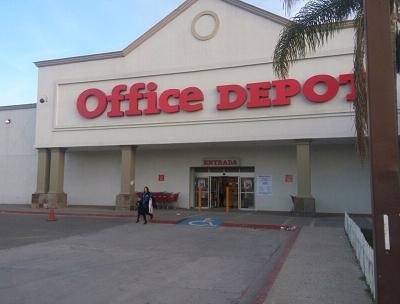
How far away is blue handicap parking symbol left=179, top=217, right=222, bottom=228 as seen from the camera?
19.2 metres

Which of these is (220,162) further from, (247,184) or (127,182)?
(127,182)

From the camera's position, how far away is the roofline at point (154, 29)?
24.1 m

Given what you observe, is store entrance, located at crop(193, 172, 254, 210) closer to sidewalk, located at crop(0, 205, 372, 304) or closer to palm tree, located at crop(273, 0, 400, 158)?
sidewalk, located at crop(0, 205, 372, 304)

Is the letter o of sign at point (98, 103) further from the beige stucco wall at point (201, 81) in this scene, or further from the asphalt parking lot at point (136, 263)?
the asphalt parking lot at point (136, 263)

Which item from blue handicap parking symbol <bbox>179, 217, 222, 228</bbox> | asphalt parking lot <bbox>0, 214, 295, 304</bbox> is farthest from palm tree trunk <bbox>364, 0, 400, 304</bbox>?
blue handicap parking symbol <bbox>179, 217, 222, 228</bbox>

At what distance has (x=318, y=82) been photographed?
2262 centimetres

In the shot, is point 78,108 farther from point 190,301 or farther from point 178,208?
point 190,301

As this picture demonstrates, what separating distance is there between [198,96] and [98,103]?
6.57 m

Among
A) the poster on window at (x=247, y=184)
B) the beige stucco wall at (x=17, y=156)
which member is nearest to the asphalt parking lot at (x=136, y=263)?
the poster on window at (x=247, y=184)

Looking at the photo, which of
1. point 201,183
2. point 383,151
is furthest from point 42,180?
point 383,151

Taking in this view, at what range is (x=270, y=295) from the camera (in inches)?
298

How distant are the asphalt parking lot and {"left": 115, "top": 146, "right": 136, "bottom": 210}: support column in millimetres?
7745

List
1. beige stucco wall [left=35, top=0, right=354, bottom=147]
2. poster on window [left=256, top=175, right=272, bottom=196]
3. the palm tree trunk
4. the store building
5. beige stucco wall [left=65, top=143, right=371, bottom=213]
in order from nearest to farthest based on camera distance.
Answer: the palm tree trunk
beige stucco wall [left=35, top=0, right=354, bottom=147]
the store building
beige stucco wall [left=65, top=143, right=371, bottom=213]
poster on window [left=256, top=175, right=272, bottom=196]

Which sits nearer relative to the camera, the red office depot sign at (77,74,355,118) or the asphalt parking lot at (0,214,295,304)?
the asphalt parking lot at (0,214,295,304)
